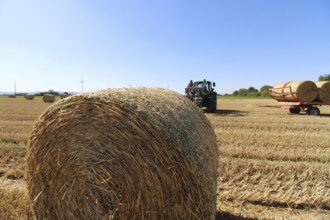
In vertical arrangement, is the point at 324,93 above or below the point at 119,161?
above

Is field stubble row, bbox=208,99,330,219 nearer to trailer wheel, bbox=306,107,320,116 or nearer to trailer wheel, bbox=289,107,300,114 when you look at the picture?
trailer wheel, bbox=306,107,320,116

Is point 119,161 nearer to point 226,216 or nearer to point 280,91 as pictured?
point 226,216

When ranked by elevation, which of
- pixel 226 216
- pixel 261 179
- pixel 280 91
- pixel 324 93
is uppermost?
pixel 280 91

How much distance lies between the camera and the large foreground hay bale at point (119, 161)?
9.12ft

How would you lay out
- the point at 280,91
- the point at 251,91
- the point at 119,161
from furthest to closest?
the point at 251,91 → the point at 280,91 → the point at 119,161

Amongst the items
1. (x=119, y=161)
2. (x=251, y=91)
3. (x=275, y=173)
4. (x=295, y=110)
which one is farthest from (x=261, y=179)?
(x=251, y=91)

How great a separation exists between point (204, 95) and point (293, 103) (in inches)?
171

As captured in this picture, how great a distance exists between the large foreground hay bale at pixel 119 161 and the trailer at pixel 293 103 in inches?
510

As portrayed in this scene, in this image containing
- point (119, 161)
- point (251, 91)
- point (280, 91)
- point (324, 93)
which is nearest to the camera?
point (119, 161)

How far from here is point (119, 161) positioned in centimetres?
295

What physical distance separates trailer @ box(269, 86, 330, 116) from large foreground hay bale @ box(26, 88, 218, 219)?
42.5 ft

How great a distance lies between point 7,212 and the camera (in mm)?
3537

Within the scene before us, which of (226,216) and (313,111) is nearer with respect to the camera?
(226,216)

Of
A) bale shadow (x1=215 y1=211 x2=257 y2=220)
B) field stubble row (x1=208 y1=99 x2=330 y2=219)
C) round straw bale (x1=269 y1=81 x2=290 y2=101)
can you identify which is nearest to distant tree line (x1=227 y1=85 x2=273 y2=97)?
round straw bale (x1=269 y1=81 x2=290 y2=101)
